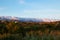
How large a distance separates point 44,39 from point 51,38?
0.56m

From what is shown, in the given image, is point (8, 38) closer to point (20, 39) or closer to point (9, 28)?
point (20, 39)

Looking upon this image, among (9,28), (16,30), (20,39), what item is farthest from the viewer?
(9,28)

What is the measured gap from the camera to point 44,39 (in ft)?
58.0

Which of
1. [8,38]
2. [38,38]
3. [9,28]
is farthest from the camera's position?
Result: [9,28]

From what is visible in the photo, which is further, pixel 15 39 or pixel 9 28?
pixel 9 28

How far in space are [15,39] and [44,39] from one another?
15.3ft

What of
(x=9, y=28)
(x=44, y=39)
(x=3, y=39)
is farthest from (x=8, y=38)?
(x=9, y=28)

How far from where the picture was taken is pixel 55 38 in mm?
17219

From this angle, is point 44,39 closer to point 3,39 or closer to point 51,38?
point 51,38

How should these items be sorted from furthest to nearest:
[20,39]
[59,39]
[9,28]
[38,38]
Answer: [9,28]
[20,39]
[38,38]
[59,39]

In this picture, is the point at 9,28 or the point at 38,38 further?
the point at 9,28

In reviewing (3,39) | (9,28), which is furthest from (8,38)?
(9,28)

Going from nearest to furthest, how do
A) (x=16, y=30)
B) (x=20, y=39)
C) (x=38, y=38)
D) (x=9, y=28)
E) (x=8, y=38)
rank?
(x=38, y=38), (x=20, y=39), (x=8, y=38), (x=16, y=30), (x=9, y=28)

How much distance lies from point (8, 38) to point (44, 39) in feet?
19.1
